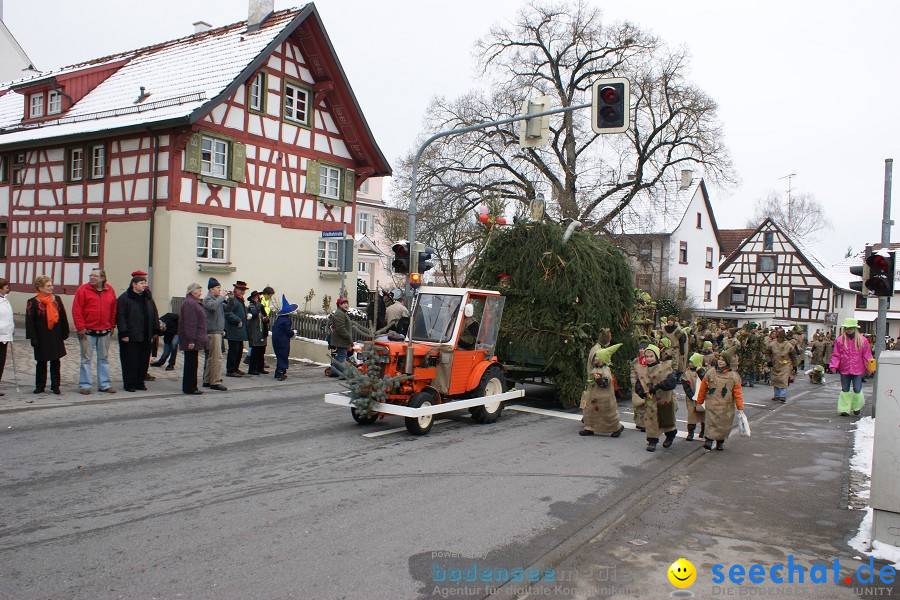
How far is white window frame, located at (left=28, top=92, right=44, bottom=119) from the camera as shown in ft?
86.8

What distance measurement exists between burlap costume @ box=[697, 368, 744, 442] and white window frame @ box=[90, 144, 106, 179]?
1989 centimetres

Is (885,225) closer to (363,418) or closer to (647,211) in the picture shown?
(363,418)

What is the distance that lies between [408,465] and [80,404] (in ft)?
19.7

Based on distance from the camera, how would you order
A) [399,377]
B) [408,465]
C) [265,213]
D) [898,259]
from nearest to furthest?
[408,465]
[399,377]
[898,259]
[265,213]

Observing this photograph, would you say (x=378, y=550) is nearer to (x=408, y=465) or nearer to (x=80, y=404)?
(x=408, y=465)

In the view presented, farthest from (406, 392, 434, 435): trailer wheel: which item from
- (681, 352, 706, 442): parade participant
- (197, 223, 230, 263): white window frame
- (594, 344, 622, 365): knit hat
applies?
(197, 223, 230, 263): white window frame

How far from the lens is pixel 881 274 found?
978cm

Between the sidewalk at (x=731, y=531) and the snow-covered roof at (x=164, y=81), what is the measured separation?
17.0 m

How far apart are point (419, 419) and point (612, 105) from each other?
20.0 ft

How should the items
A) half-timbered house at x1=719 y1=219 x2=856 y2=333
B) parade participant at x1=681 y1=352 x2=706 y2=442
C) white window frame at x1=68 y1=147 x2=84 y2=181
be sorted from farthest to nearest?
half-timbered house at x1=719 y1=219 x2=856 y2=333
white window frame at x1=68 y1=147 x2=84 y2=181
parade participant at x1=681 y1=352 x2=706 y2=442

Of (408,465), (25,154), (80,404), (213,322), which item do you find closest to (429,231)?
(25,154)

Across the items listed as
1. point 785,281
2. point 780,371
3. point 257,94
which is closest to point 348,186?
point 257,94

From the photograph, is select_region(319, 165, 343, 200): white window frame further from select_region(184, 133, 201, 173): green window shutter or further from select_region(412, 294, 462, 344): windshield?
select_region(412, 294, 462, 344): windshield

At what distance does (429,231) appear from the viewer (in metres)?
32.0
